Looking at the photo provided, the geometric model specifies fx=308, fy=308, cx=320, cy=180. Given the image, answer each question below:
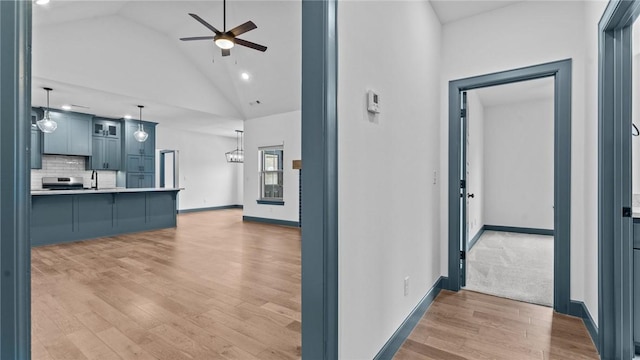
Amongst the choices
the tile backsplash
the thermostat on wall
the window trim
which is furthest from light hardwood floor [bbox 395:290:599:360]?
the tile backsplash

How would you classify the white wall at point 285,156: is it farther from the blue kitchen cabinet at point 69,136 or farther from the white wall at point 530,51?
the white wall at point 530,51

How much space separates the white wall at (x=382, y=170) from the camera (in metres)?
1.49

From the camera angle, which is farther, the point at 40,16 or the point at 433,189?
the point at 40,16

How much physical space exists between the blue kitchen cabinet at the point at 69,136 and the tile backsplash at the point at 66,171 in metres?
0.41

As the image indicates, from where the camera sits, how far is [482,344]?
6.95 ft

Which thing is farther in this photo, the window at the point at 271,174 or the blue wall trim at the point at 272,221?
the window at the point at 271,174

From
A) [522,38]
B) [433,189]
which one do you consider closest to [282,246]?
[433,189]

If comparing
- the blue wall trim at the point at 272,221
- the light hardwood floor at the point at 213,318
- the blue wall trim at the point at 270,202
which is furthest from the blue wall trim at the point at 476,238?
the blue wall trim at the point at 270,202

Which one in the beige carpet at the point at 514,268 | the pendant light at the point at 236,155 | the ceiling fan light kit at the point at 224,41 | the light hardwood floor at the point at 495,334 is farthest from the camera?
the pendant light at the point at 236,155

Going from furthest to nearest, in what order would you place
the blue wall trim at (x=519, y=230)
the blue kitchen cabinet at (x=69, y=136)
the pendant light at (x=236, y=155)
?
the pendant light at (x=236, y=155)
the blue kitchen cabinet at (x=69, y=136)
the blue wall trim at (x=519, y=230)

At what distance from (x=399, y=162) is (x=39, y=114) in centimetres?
818

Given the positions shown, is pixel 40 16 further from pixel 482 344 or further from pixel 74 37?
pixel 482 344

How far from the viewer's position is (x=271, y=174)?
8039 millimetres

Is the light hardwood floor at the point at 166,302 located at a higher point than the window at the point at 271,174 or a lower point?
lower
